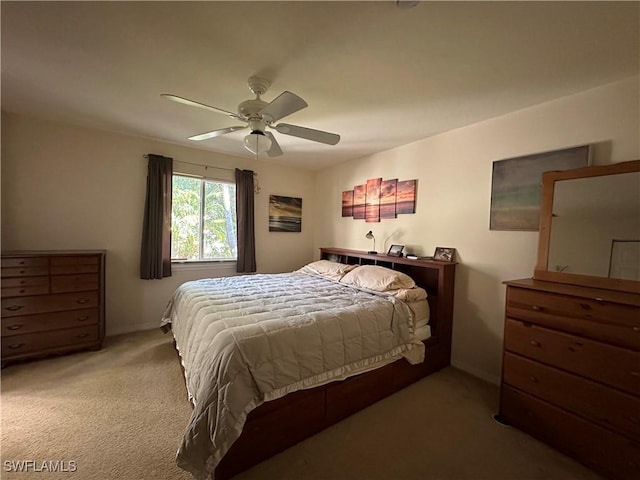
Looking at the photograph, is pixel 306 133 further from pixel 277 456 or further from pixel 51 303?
pixel 51 303

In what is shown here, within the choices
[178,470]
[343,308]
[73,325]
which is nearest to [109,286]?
[73,325]

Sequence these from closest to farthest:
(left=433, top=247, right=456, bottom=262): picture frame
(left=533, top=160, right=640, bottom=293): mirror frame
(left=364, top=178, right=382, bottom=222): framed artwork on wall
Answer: (left=533, top=160, right=640, bottom=293): mirror frame, (left=433, top=247, right=456, bottom=262): picture frame, (left=364, top=178, right=382, bottom=222): framed artwork on wall

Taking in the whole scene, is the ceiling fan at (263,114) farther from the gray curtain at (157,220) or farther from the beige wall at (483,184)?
the gray curtain at (157,220)

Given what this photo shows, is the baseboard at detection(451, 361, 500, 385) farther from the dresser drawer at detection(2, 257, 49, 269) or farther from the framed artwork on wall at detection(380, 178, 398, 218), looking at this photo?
the dresser drawer at detection(2, 257, 49, 269)

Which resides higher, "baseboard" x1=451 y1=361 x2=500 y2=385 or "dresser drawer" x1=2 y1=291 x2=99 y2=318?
"dresser drawer" x1=2 y1=291 x2=99 y2=318

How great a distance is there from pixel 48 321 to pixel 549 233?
15.5 ft

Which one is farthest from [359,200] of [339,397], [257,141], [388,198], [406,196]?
[339,397]

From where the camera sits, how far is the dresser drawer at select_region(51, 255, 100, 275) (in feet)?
9.00

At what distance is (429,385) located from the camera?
98.5 inches

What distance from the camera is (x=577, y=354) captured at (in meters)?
1.64

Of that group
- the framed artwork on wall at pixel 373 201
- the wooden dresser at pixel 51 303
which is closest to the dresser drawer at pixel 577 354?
the framed artwork on wall at pixel 373 201

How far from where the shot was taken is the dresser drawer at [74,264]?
2744 mm

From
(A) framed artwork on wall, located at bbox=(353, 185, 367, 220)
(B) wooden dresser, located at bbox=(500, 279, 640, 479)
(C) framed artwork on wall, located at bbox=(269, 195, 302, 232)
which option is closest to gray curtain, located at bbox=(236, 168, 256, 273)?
(C) framed artwork on wall, located at bbox=(269, 195, 302, 232)

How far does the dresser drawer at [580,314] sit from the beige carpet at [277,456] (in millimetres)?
831
